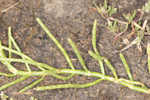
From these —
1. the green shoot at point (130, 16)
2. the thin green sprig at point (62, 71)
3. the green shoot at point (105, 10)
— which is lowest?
the thin green sprig at point (62, 71)

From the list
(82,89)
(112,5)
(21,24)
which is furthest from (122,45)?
(21,24)

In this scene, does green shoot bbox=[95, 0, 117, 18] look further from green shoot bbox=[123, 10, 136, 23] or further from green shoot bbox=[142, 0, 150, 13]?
green shoot bbox=[142, 0, 150, 13]

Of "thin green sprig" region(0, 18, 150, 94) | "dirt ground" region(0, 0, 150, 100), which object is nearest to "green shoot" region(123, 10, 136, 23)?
"dirt ground" region(0, 0, 150, 100)

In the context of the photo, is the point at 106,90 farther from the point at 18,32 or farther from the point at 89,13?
the point at 18,32

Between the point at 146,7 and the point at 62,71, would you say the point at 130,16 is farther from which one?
the point at 62,71

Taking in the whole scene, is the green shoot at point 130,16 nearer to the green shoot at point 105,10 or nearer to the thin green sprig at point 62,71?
the green shoot at point 105,10

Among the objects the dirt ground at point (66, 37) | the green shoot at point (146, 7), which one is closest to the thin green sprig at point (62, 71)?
the dirt ground at point (66, 37)

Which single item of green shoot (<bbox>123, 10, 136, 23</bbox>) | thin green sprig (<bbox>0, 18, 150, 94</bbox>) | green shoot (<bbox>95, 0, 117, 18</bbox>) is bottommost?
thin green sprig (<bbox>0, 18, 150, 94</bbox>)

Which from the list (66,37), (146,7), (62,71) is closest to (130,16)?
(146,7)
